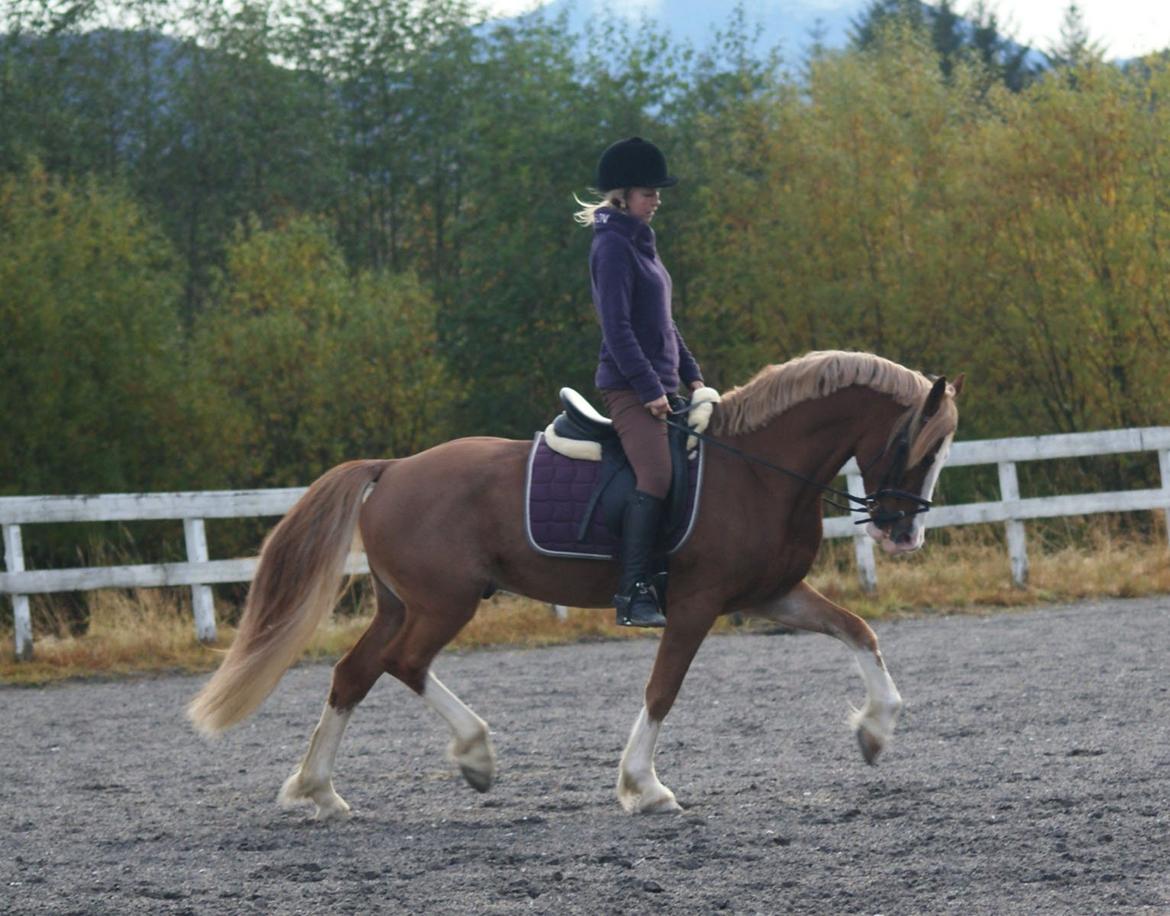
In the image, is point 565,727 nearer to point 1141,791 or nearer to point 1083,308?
point 1141,791

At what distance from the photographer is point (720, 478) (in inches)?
250

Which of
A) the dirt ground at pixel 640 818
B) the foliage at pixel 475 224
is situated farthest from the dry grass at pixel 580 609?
the foliage at pixel 475 224

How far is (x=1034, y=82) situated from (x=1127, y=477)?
Answer: 5932mm

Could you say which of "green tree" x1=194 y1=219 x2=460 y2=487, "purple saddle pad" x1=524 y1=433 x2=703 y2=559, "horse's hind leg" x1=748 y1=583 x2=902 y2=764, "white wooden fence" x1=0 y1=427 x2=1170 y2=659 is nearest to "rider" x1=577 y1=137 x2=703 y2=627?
"purple saddle pad" x1=524 y1=433 x2=703 y2=559

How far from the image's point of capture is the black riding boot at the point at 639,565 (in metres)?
6.14

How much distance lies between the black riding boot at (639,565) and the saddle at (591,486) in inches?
3.7

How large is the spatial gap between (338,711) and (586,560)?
1162 mm

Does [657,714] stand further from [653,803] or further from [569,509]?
[569,509]

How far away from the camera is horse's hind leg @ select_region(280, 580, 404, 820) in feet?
20.0

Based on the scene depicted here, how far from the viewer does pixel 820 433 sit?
639 cm

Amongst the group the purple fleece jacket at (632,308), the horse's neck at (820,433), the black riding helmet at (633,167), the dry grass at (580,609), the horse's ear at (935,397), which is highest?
A: the black riding helmet at (633,167)

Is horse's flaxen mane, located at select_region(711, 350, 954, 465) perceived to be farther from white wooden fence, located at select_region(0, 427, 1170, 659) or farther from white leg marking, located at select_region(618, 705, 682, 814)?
white wooden fence, located at select_region(0, 427, 1170, 659)

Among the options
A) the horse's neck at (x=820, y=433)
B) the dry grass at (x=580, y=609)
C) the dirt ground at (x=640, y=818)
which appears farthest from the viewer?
the dry grass at (x=580, y=609)

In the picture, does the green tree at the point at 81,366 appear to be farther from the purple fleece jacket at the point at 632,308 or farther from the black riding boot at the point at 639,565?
the black riding boot at the point at 639,565
